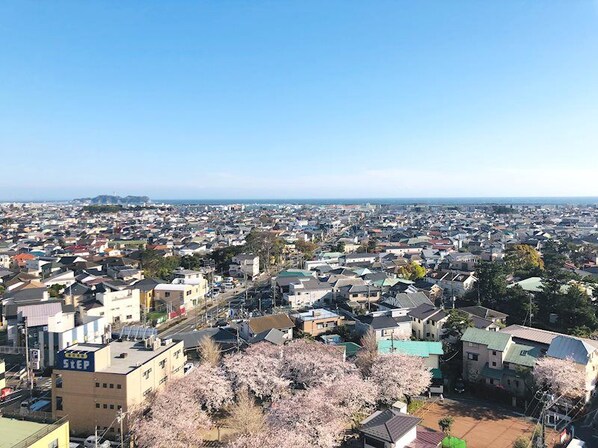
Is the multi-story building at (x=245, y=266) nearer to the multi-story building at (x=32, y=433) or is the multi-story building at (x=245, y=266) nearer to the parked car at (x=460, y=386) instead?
the parked car at (x=460, y=386)

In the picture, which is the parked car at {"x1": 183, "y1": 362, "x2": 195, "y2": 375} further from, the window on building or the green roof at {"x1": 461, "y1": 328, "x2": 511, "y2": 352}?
the green roof at {"x1": 461, "y1": 328, "x2": 511, "y2": 352}

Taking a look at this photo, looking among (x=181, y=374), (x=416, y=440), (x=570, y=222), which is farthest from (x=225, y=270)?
(x=570, y=222)

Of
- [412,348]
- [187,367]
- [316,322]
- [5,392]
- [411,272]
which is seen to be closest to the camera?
[5,392]

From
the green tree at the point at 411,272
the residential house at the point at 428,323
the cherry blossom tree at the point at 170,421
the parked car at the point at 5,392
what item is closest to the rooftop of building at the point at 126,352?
the cherry blossom tree at the point at 170,421

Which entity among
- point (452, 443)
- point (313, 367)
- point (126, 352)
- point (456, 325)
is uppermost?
point (126, 352)

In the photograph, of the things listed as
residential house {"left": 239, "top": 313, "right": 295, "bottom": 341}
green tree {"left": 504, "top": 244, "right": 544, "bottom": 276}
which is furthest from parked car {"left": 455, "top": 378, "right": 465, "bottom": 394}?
green tree {"left": 504, "top": 244, "right": 544, "bottom": 276}

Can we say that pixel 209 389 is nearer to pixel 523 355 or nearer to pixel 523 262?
pixel 523 355

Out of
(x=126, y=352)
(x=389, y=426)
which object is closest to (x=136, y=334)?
(x=126, y=352)
